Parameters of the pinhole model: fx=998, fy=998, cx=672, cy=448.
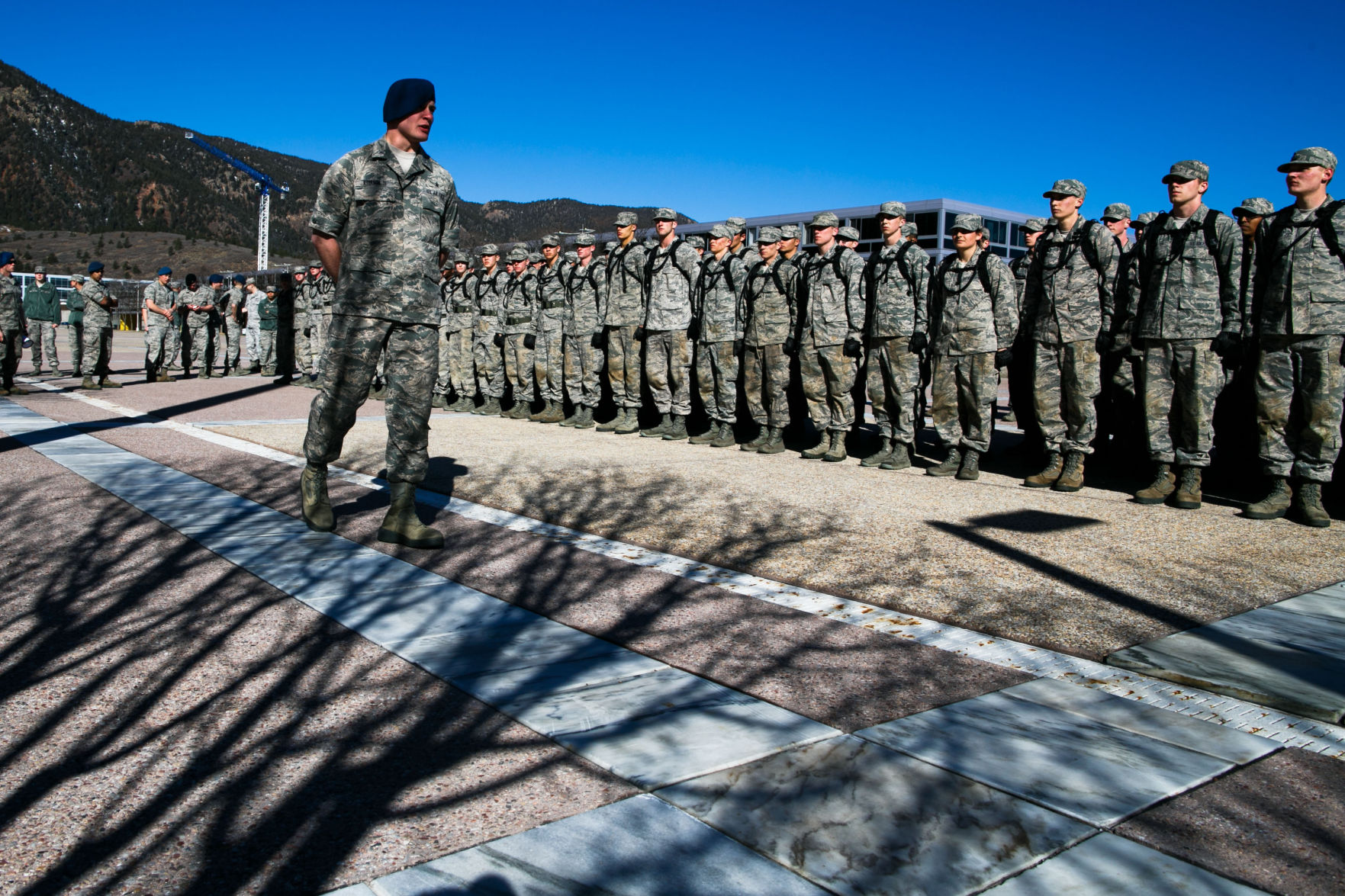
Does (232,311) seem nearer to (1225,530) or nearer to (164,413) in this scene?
(164,413)

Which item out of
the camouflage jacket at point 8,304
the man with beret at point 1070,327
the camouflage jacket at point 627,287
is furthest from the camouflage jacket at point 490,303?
the man with beret at point 1070,327

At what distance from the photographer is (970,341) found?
8.30m

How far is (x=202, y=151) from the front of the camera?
186 meters

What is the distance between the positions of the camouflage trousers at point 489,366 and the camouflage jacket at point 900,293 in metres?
6.33

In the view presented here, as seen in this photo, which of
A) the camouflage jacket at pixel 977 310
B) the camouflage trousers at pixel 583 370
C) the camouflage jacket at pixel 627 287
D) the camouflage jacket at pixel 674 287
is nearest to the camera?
the camouflage jacket at pixel 977 310

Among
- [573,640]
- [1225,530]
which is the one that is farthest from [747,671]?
[1225,530]

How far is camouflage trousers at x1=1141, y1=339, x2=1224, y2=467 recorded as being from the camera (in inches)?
271

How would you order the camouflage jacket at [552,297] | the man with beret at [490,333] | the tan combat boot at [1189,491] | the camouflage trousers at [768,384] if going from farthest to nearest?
the man with beret at [490,333] → the camouflage jacket at [552,297] → the camouflage trousers at [768,384] → the tan combat boot at [1189,491]

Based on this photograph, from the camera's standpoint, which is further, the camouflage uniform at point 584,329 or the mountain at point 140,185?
the mountain at point 140,185

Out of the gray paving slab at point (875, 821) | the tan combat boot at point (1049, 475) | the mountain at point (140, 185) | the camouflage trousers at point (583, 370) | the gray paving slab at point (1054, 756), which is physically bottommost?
the gray paving slab at point (875, 821)

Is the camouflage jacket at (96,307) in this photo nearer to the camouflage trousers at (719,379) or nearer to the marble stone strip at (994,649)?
the camouflage trousers at (719,379)

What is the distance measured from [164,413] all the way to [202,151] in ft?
655

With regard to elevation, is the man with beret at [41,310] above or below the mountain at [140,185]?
below

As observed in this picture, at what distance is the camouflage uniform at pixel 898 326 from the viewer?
8.70 m
